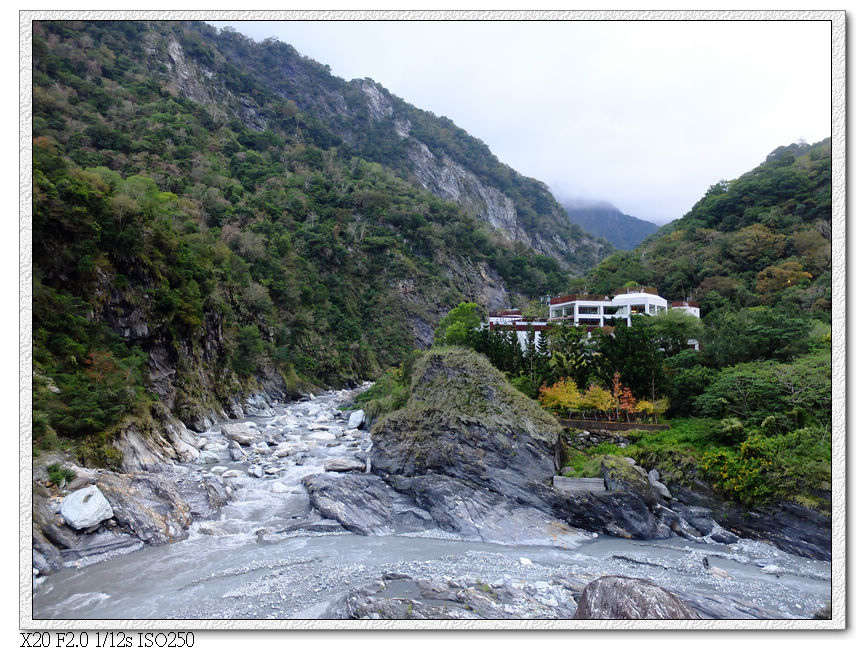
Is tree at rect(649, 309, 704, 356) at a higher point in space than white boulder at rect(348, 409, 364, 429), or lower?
higher

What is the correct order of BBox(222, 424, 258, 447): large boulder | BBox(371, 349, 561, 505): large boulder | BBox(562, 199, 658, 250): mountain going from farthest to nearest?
BBox(562, 199, 658, 250): mountain, BBox(222, 424, 258, 447): large boulder, BBox(371, 349, 561, 505): large boulder

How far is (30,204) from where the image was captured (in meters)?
4.99

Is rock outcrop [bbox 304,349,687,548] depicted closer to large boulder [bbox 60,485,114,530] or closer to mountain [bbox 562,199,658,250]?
large boulder [bbox 60,485,114,530]

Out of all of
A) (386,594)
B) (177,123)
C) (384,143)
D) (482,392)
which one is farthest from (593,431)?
(384,143)

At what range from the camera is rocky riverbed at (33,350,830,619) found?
229 inches

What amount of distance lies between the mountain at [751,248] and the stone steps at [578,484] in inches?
417

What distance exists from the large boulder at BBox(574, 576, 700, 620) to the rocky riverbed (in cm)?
47

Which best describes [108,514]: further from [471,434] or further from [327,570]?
[471,434]

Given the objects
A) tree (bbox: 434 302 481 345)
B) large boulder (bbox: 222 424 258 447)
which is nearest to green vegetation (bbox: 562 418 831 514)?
tree (bbox: 434 302 481 345)

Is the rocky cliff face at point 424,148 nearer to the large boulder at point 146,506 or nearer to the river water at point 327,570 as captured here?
the river water at point 327,570

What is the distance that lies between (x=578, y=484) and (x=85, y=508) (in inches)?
383

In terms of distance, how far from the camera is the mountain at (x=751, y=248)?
20156 millimetres

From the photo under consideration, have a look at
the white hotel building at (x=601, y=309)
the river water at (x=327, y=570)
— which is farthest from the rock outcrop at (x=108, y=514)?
the white hotel building at (x=601, y=309)

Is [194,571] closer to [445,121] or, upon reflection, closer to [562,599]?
[562,599]
